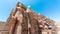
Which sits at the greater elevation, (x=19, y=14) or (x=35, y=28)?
(x=19, y=14)

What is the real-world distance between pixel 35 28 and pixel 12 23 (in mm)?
710

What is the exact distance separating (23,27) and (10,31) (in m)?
0.36

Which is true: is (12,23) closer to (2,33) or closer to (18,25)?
(18,25)

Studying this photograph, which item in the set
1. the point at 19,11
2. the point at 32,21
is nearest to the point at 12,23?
the point at 19,11

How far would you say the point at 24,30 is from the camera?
3188 mm

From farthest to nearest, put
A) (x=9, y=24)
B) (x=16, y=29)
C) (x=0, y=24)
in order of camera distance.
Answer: (x=0, y=24), (x=9, y=24), (x=16, y=29)

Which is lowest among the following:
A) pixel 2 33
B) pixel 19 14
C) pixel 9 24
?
pixel 2 33

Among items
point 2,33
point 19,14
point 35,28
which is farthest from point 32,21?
point 2,33

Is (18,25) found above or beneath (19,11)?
beneath

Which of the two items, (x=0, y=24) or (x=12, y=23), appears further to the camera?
(x=0, y=24)

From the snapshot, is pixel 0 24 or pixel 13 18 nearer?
pixel 13 18

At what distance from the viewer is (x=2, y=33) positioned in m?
3.52

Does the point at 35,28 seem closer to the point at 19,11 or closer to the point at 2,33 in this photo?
the point at 19,11

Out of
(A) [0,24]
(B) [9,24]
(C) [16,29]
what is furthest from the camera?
(A) [0,24]
